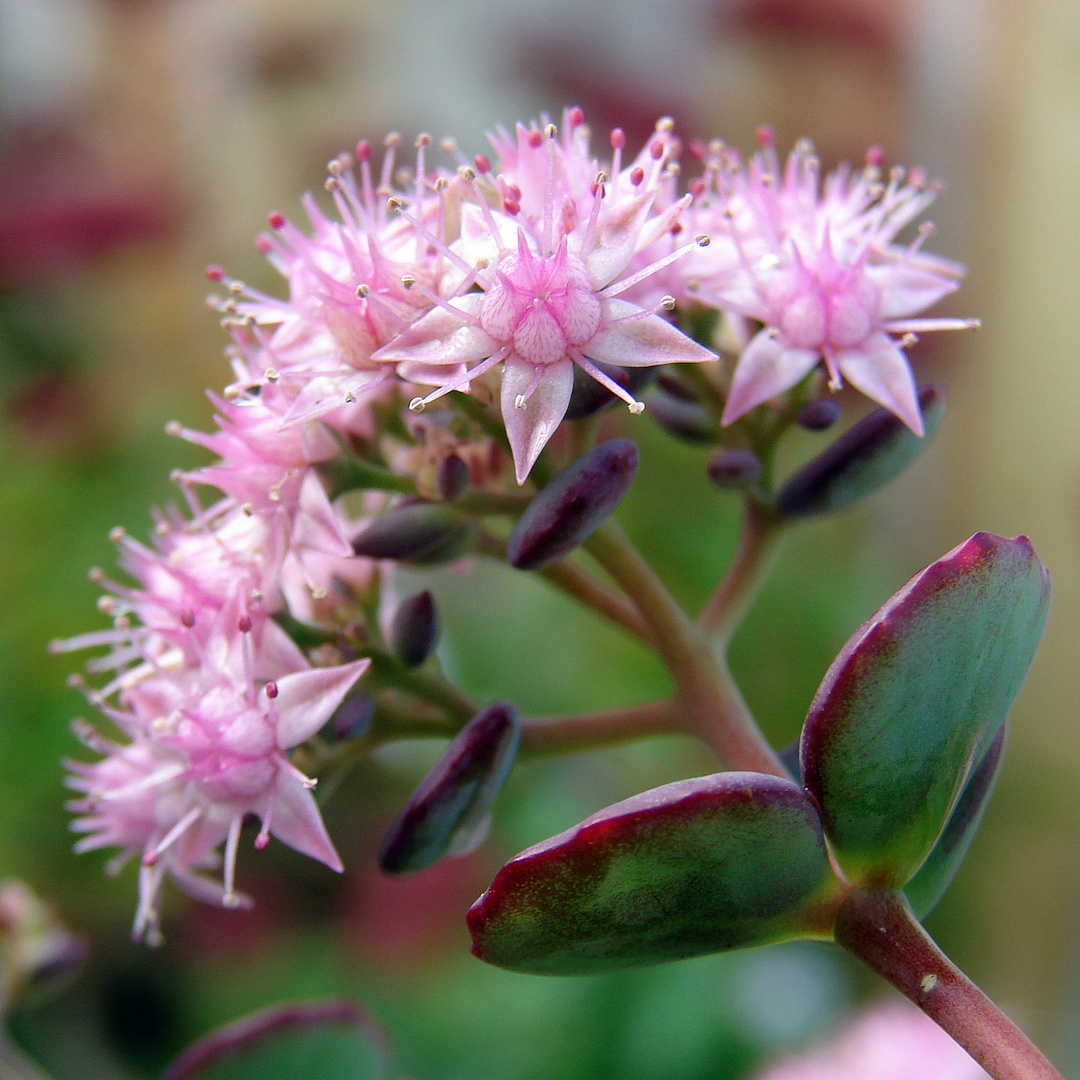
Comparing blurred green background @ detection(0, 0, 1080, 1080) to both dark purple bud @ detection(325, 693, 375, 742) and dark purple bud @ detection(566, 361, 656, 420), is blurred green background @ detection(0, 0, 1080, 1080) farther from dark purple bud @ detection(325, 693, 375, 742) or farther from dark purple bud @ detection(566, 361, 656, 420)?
dark purple bud @ detection(566, 361, 656, 420)

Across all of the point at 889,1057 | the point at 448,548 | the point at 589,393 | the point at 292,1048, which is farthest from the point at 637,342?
the point at 889,1057

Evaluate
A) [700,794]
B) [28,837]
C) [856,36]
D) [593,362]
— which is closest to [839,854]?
[700,794]

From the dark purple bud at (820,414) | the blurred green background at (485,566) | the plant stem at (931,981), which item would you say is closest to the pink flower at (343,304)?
the dark purple bud at (820,414)

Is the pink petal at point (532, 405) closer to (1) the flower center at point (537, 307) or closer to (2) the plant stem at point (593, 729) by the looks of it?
(1) the flower center at point (537, 307)

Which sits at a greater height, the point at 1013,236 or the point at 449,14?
the point at 449,14

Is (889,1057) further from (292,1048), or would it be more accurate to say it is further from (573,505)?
(573,505)

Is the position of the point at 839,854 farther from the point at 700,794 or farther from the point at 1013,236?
the point at 1013,236

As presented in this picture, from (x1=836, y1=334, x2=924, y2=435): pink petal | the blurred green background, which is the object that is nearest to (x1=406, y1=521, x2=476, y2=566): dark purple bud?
(x1=836, y1=334, x2=924, y2=435): pink petal
